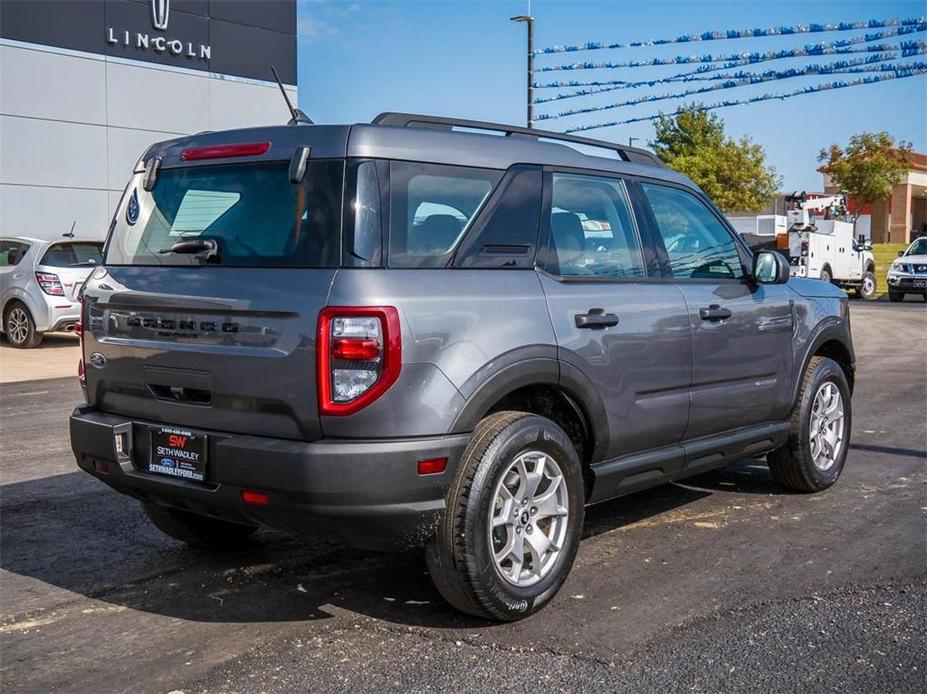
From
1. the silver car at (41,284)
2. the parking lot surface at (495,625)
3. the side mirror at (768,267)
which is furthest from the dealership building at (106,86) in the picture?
the side mirror at (768,267)

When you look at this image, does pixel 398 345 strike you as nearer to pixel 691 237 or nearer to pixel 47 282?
pixel 691 237

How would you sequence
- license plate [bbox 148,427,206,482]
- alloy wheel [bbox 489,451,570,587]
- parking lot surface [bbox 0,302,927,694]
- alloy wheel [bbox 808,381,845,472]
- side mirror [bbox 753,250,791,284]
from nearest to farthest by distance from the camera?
1. parking lot surface [bbox 0,302,927,694]
2. license plate [bbox 148,427,206,482]
3. alloy wheel [bbox 489,451,570,587]
4. side mirror [bbox 753,250,791,284]
5. alloy wheel [bbox 808,381,845,472]

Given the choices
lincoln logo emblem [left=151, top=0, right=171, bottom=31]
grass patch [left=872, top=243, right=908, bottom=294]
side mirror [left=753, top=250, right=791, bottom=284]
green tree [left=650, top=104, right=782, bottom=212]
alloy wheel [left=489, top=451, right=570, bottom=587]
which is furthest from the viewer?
green tree [left=650, top=104, right=782, bottom=212]

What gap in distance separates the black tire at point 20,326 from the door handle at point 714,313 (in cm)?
1179

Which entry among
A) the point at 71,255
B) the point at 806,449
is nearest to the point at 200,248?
the point at 806,449

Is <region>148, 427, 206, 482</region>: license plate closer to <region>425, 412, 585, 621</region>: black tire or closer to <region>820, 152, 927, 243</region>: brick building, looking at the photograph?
<region>425, 412, 585, 621</region>: black tire

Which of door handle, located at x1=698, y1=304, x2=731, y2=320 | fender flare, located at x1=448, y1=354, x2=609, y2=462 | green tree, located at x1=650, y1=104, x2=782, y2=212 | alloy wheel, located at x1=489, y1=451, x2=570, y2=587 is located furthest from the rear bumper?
green tree, located at x1=650, y1=104, x2=782, y2=212

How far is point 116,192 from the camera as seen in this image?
69.3 ft

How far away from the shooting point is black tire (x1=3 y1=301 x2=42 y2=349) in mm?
14898

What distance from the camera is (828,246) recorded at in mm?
29312

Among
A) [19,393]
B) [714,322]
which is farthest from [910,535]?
[19,393]

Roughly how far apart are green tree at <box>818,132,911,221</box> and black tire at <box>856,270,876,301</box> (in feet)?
64.8

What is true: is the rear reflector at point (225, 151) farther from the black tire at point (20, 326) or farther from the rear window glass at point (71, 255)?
the black tire at point (20, 326)

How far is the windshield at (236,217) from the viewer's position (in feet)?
13.2
